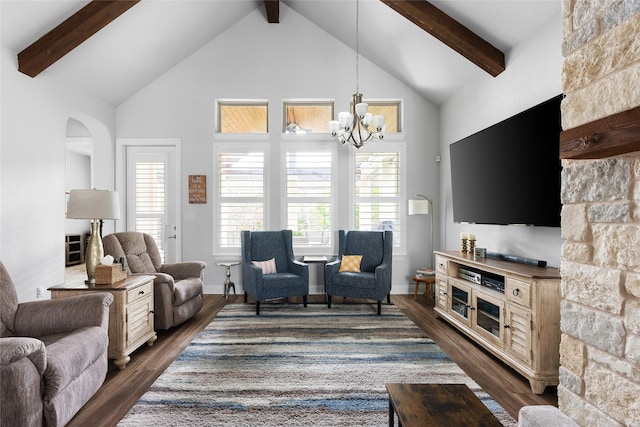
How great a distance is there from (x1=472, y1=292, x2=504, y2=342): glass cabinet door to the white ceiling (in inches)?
89.5

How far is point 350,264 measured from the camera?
4.45 m

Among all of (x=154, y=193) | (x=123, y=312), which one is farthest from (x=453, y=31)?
(x=154, y=193)

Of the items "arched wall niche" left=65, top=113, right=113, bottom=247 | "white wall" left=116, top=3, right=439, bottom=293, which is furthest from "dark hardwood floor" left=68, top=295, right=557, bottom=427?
"arched wall niche" left=65, top=113, right=113, bottom=247

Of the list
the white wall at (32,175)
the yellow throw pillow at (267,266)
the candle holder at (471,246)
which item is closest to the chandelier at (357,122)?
the candle holder at (471,246)

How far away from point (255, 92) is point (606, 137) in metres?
4.79

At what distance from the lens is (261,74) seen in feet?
16.6

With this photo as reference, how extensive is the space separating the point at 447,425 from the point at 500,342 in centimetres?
166

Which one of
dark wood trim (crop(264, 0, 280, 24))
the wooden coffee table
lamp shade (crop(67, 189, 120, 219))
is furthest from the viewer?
dark wood trim (crop(264, 0, 280, 24))

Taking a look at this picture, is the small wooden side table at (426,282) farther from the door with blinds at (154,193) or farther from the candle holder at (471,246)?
A: the door with blinds at (154,193)

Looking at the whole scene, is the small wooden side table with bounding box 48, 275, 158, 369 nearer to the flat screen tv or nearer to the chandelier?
the chandelier

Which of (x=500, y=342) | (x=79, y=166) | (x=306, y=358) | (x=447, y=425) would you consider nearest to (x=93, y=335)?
(x=306, y=358)

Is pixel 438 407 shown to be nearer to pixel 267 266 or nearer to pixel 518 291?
pixel 518 291

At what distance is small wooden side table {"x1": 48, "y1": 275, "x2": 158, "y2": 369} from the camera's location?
266cm

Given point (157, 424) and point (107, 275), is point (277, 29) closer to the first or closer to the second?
point (107, 275)
